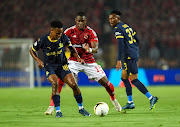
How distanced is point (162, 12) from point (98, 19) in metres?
4.41

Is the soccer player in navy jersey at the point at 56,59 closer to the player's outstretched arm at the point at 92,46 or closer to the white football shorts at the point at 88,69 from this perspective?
the player's outstretched arm at the point at 92,46

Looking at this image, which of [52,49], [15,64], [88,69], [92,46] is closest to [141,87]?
[88,69]

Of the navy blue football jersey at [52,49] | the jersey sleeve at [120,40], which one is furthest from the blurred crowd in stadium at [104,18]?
the navy blue football jersey at [52,49]

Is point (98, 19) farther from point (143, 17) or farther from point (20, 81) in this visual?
point (20, 81)

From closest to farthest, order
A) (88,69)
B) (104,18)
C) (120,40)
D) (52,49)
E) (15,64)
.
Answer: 1. (52,49)
2. (120,40)
3. (88,69)
4. (15,64)
5. (104,18)

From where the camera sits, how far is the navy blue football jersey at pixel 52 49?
691 cm

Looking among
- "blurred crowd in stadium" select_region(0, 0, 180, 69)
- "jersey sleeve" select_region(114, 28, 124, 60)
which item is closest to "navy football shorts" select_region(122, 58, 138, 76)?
"jersey sleeve" select_region(114, 28, 124, 60)

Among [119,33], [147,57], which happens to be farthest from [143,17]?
[119,33]

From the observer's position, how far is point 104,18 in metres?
24.0

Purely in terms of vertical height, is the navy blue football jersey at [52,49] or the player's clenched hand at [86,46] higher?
the player's clenched hand at [86,46]

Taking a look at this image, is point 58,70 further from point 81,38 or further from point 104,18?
point 104,18

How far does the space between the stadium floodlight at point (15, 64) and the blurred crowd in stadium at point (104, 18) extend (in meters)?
3.46

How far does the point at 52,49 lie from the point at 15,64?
13.3m

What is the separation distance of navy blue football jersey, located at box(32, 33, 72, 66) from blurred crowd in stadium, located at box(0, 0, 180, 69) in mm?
14313
